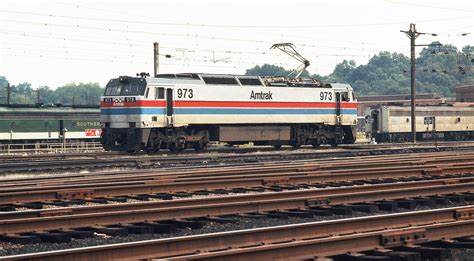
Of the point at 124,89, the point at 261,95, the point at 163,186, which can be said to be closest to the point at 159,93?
the point at 124,89

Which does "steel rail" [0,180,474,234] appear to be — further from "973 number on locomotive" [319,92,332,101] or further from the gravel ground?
"973 number on locomotive" [319,92,332,101]

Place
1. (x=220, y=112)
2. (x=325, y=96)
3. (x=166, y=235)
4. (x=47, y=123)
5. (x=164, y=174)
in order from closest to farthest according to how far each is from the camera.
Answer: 1. (x=166, y=235)
2. (x=164, y=174)
3. (x=220, y=112)
4. (x=325, y=96)
5. (x=47, y=123)

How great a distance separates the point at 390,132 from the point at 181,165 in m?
44.0

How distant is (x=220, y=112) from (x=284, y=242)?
1107 inches

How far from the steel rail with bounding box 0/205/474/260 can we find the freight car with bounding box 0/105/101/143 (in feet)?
153

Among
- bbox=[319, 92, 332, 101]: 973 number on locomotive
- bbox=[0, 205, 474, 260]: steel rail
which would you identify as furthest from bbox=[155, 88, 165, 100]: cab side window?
bbox=[0, 205, 474, 260]: steel rail

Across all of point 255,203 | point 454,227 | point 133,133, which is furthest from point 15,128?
point 454,227

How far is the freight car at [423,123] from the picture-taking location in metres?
69.8

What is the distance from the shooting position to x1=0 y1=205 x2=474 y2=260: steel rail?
919cm

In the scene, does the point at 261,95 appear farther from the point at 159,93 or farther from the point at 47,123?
the point at 47,123

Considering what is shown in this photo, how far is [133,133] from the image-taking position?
35844 millimetres

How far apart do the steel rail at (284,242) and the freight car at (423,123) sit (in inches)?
2277

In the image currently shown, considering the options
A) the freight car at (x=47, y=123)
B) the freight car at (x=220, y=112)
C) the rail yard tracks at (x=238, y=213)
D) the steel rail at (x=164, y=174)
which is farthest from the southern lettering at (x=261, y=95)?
the freight car at (x=47, y=123)

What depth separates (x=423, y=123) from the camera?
71.4 metres
